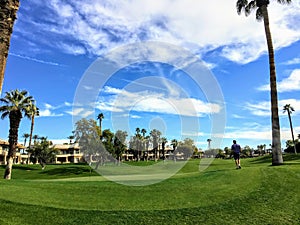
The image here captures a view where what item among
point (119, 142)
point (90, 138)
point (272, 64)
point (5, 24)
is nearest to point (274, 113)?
point (272, 64)

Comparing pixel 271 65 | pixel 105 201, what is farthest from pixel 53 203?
pixel 271 65

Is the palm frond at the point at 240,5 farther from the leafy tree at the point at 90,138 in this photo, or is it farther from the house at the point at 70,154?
the house at the point at 70,154

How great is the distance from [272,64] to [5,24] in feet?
74.7

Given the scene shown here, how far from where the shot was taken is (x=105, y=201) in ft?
37.1

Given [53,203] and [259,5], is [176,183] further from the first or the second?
[259,5]

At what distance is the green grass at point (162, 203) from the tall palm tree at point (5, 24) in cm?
484

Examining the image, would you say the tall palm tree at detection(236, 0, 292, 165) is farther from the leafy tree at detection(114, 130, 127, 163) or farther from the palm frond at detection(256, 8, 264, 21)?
the leafy tree at detection(114, 130, 127, 163)

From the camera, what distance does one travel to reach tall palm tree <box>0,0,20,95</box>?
7.70 metres

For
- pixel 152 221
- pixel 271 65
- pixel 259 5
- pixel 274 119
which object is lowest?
pixel 152 221

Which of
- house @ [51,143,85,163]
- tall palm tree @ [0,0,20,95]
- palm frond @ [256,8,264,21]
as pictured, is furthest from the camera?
house @ [51,143,85,163]

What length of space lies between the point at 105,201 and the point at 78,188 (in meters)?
2.51

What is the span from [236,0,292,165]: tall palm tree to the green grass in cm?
877

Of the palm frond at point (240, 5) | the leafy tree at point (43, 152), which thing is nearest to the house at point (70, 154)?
the leafy tree at point (43, 152)

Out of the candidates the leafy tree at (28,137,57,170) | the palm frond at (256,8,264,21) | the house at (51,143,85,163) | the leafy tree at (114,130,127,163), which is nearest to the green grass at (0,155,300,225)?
the palm frond at (256,8,264,21)
